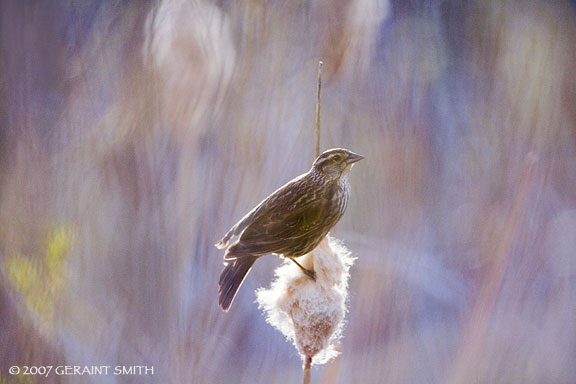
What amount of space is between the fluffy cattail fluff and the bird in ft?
→ 0.12

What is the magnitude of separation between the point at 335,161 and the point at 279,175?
3.68 ft

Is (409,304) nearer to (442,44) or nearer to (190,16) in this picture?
(442,44)

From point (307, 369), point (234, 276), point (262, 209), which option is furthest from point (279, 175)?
point (307, 369)

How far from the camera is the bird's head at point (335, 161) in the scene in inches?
50.7

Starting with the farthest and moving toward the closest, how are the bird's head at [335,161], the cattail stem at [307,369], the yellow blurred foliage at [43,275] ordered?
1. the yellow blurred foliage at [43,275]
2. the bird's head at [335,161]
3. the cattail stem at [307,369]

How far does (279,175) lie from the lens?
7.89 feet

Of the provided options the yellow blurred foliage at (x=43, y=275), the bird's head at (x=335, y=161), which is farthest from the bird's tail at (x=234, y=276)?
the yellow blurred foliage at (x=43, y=275)

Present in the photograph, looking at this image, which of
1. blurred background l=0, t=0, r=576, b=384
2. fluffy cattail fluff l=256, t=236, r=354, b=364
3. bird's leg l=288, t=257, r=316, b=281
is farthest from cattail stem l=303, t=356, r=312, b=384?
blurred background l=0, t=0, r=576, b=384

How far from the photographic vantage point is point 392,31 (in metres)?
2.52

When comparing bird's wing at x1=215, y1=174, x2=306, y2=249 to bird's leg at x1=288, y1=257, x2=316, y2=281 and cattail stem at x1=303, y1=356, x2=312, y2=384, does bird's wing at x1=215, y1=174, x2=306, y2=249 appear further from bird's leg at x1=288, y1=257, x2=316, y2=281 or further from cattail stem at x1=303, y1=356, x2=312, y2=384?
cattail stem at x1=303, y1=356, x2=312, y2=384

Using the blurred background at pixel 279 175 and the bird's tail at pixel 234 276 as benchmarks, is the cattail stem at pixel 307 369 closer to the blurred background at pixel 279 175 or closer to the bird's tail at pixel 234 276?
the bird's tail at pixel 234 276

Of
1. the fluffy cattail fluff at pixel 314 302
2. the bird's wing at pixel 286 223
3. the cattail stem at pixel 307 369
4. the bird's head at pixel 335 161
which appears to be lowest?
the cattail stem at pixel 307 369

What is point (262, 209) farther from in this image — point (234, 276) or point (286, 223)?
point (234, 276)

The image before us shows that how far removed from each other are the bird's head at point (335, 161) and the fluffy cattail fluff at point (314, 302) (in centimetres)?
A: 20
